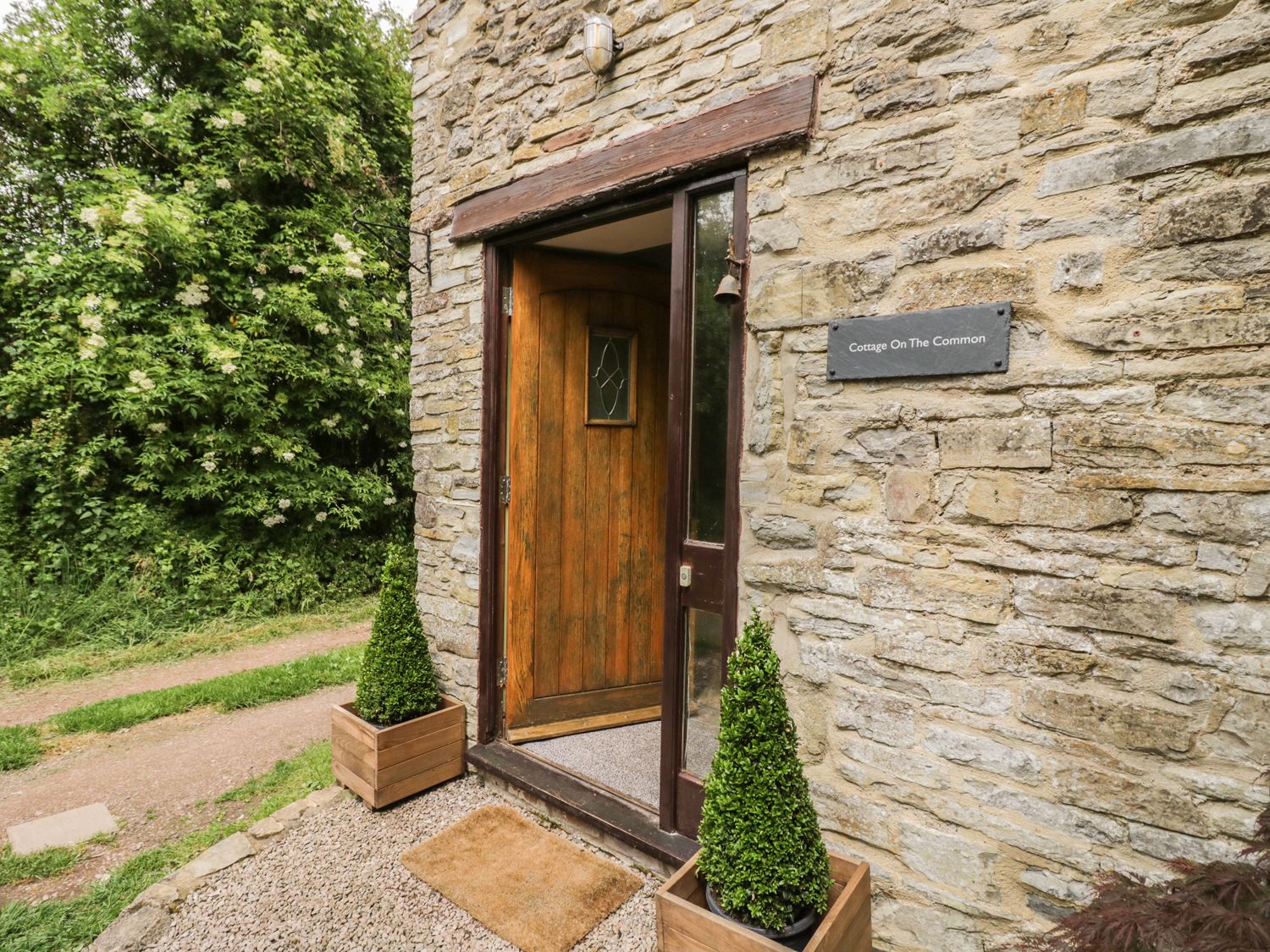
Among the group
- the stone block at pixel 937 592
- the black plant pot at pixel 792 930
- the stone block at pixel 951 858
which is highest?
the stone block at pixel 937 592

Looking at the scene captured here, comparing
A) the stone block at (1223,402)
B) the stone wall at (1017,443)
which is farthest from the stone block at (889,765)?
the stone block at (1223,402)

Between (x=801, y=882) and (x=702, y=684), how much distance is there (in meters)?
0.87

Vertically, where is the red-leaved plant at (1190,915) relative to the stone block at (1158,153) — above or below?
below

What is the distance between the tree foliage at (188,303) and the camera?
16.8ft

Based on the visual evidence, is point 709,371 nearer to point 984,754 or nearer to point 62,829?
point 984,754

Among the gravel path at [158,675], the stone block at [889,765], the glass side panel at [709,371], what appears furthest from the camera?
the gravel path at [158,675]

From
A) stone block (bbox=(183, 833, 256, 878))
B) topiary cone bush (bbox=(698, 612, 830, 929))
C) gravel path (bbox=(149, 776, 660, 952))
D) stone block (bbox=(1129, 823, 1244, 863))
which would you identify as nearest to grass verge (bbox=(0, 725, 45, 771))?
stone block (bbox=(183, 833, 256, 878))

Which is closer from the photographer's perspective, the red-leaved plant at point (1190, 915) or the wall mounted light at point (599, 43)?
the red-leaved plant at point (1190, 915)

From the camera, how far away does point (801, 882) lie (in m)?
1.60

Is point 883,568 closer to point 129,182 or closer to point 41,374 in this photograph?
point 41,374

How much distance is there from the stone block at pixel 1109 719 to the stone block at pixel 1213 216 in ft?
3.62

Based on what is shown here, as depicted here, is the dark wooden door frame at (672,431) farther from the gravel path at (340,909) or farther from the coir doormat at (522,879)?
the gravel path at (340,909)

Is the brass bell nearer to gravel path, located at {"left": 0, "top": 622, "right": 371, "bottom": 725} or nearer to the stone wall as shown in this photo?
the stone wall

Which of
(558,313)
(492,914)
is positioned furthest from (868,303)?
(492,914)
